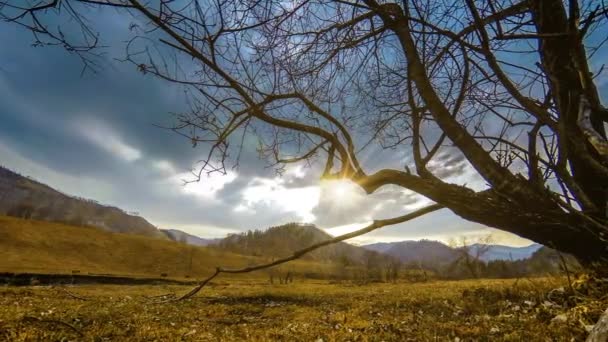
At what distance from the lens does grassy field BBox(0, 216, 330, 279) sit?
215ft

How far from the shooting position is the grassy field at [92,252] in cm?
6562

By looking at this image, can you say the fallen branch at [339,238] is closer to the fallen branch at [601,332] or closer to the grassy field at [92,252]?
the fallen branch at [601,332]

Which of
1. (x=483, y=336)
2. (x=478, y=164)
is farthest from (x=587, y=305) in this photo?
(x=478, y=164)

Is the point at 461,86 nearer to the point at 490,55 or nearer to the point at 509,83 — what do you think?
the point at 509,83

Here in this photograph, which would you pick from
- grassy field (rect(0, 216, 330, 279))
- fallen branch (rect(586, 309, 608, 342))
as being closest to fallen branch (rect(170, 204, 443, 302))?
fallen branch (rect(586, 309, 608, 342))

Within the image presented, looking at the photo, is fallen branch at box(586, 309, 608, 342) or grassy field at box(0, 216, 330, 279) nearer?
fallen branch at box(586, 309, 608, 342)

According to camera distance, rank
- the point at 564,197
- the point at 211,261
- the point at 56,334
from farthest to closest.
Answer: the point at 211,261
the point at 56,334
the point at 564,197

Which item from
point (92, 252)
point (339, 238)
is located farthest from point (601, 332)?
point (92, 252)

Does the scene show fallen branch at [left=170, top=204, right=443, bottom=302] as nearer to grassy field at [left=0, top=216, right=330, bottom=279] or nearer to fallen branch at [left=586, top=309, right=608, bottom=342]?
fallen branch at [left=586, top=309, right=608, bottom=342]

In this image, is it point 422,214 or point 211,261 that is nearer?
point 422,214

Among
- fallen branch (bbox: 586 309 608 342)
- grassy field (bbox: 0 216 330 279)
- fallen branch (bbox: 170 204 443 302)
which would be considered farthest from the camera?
grassy field (bbox: 0 216 330 279)

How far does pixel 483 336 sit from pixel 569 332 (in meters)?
0.86

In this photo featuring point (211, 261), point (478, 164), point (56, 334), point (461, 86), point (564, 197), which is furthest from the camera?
point (211, 261)

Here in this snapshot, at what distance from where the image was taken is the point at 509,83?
342cm
